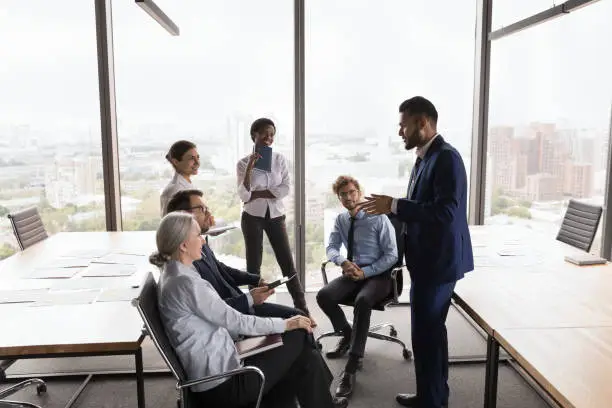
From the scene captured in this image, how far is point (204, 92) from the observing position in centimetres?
482

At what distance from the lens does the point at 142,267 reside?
10.4 ft

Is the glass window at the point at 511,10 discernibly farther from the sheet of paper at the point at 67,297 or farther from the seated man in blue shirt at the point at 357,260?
the sheet of paper at the point at 67,297

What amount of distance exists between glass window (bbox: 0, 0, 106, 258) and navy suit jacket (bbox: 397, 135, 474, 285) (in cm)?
319

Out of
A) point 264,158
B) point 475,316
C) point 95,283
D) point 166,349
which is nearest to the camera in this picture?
point 166,349

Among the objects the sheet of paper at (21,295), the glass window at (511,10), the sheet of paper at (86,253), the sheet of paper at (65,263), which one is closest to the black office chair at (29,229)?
the sheet of paper at (86,253)

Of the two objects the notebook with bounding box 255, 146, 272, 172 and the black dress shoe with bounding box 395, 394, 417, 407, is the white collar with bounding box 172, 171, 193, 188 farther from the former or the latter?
the black dress shoe with bounding box 395, 394, 417, 407

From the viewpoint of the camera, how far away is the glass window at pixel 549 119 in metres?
4.39

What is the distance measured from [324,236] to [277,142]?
38.2 inches

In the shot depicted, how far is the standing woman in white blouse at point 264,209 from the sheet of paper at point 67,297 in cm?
179

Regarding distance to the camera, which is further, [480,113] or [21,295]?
[480,113]

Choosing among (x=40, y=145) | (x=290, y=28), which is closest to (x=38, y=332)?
(x=40, y=145)

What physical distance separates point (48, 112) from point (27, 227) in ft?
3.95

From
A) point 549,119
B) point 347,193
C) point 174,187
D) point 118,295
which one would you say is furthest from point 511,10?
point 118,295

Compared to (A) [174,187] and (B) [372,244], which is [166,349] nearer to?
(A) [174,187]
